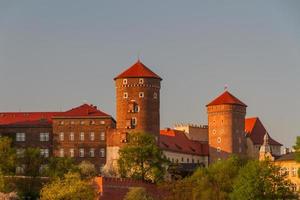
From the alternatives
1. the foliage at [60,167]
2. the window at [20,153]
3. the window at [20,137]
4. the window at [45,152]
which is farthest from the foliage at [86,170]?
the window at [20,137]

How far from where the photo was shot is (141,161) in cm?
9481

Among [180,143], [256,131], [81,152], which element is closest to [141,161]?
[81,152]

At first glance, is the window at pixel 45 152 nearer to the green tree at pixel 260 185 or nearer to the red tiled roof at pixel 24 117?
the red tiled roof at pixel 24 117

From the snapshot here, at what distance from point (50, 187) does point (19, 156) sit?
10.6 meters

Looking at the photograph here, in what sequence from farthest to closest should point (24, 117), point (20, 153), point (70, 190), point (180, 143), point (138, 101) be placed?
point (180, 143) → point (24, 117) → point (138, 101) → point (20, 153) → point (70, 190)

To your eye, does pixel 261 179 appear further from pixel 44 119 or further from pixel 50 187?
pixel 44 119

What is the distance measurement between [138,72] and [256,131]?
21.3m

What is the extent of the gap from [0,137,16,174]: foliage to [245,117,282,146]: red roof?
3017cm

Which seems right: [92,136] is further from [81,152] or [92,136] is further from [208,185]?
[208,185]

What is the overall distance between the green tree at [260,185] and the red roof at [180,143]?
24.1 m

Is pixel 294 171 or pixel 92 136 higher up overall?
pixel 92 136

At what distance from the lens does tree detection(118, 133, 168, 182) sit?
310 feet

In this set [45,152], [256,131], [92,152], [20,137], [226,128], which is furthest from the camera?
[256,131]

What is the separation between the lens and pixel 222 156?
112500mm
